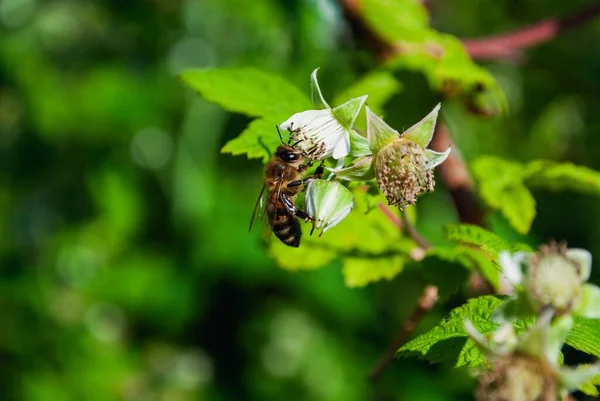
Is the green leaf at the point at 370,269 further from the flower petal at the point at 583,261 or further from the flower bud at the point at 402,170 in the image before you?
the flower petal at the point at 583,261

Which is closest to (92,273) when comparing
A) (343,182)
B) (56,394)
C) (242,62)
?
(56,394)

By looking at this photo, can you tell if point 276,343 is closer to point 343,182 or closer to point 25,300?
point 25,300

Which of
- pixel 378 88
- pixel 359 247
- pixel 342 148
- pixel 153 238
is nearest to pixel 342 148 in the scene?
pixel 342 148

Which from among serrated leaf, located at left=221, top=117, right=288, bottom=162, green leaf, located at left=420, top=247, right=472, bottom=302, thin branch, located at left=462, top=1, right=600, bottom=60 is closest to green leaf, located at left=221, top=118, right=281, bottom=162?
serrated leaf, located at left=221, top=117, right=288, bottom=162

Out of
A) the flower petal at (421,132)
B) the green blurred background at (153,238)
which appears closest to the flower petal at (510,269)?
the flower petal at (421,132)

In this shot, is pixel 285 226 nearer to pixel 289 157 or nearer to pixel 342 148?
pixel 289 157

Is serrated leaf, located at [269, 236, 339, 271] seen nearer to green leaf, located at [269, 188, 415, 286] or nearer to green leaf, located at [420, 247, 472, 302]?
green leaf, located at [269, 188, 415, 286]
